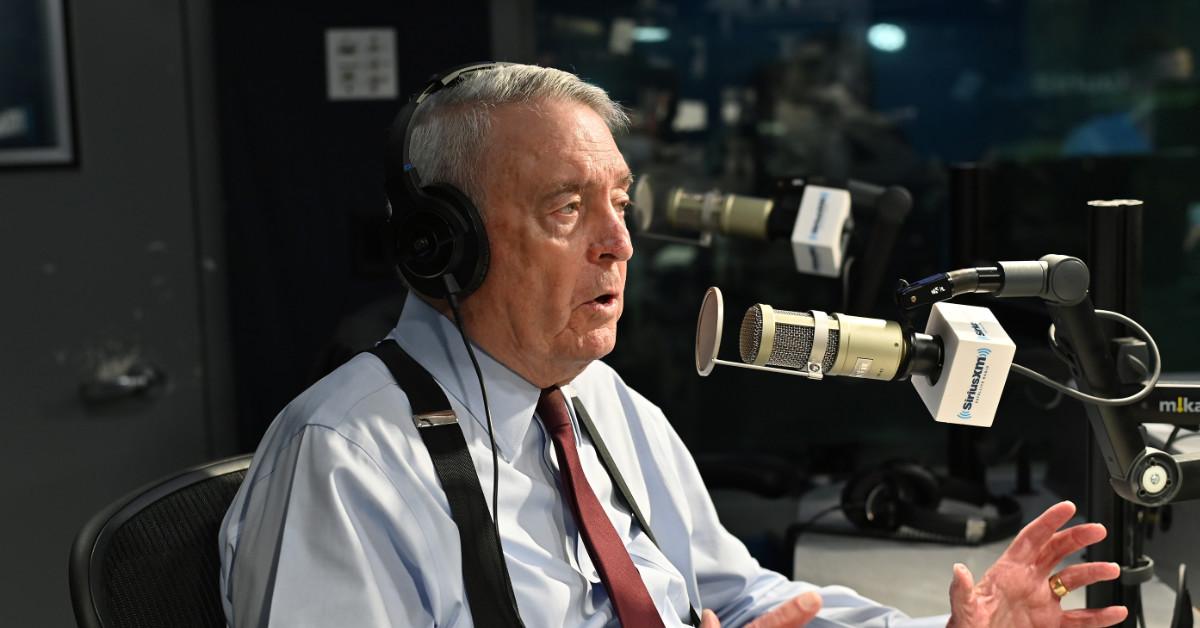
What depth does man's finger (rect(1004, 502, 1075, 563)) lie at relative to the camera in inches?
52.6

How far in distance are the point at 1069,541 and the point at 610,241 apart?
1.98 feet

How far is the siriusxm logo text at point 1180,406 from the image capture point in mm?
1276

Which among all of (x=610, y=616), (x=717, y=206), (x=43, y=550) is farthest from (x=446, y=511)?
(x=43, y=550)

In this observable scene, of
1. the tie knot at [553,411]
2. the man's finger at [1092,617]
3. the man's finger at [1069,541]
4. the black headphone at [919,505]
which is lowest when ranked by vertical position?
the black headphone at [919,505]

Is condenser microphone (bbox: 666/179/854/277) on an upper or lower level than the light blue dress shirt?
upper

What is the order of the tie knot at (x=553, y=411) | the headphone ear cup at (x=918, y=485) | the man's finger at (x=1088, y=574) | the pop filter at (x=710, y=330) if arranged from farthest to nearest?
the headphone ear cup at (x=918, y=485) < the tie knot at (x=553, y=411) < the man's finger at (x=1088, y=574) < the pop filter at (x=710, y=330)

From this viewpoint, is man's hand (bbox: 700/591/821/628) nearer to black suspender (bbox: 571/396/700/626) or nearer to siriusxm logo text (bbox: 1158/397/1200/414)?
black suspender (bbox: 571/396/700/626)

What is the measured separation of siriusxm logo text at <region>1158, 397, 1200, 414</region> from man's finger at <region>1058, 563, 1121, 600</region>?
18 centimetres

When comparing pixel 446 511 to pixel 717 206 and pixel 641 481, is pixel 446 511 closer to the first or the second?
pixel 641 481

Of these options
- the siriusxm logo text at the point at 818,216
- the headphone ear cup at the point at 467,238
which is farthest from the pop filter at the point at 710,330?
the siriusxm logo text at the point at 818,216

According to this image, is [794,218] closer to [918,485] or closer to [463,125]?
[918,485]

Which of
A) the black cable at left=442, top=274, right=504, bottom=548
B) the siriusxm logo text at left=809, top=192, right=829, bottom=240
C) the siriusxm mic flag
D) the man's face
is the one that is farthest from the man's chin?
the siriusxm logo text at left=809, top=192, right=829, bottom=240

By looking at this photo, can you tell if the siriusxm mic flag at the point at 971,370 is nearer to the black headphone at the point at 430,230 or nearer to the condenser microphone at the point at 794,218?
the black headphone at the point at 430,230

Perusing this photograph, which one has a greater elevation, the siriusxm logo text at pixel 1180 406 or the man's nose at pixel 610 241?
the man's nose at pixel 610 241
